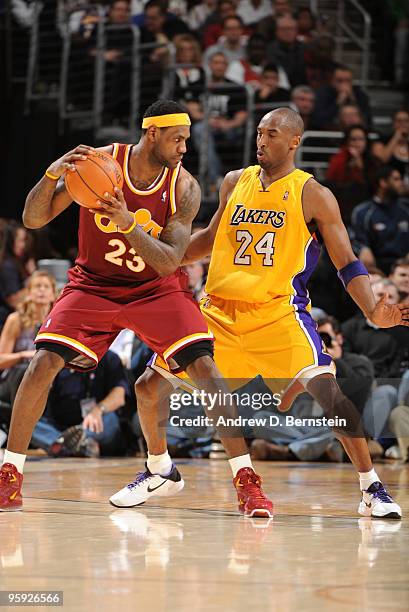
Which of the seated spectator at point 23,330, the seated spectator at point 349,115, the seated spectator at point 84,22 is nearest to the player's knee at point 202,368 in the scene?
the seated spectator at point 23,330

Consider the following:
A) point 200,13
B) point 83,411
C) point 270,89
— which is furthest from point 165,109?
point 200,13

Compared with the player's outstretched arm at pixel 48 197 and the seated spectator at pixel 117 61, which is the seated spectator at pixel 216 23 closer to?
the seated spectator at pixel 117 61

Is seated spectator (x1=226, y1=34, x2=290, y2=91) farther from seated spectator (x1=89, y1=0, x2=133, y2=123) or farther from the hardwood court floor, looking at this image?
the hardwood court floor

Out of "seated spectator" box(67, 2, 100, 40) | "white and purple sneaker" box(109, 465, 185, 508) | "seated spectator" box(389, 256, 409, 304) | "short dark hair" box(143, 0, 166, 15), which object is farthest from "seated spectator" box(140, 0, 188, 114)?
"white and purple sneaker" box(109, 465, 185, 508)

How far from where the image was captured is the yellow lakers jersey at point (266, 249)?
5422mm

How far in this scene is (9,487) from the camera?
5.09m

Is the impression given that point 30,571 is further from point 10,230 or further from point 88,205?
point 10,230

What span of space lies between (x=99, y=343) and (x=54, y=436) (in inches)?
124

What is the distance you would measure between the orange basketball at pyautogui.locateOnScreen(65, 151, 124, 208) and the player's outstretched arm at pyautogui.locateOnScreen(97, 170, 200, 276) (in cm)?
4

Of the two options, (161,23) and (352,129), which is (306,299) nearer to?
(352,129)

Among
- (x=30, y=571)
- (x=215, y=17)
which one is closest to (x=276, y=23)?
(x=215, y=17)

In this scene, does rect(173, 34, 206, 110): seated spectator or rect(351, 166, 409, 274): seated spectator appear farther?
rect(173, 34, 206, 110): seated spectator

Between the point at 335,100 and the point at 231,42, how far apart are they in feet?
4.74

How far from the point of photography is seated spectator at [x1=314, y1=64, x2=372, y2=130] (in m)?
11.6
